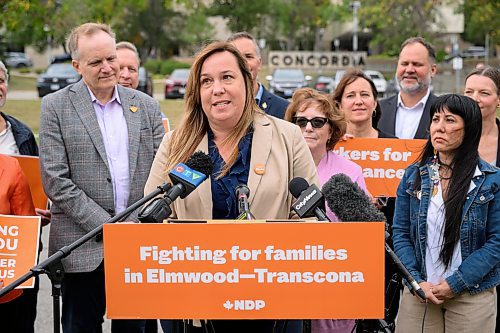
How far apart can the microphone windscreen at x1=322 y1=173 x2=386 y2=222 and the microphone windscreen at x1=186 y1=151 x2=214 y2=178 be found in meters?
0.56

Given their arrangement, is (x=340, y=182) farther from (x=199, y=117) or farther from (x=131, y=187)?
(x=131, y=187)

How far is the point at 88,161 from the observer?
14.9 ft

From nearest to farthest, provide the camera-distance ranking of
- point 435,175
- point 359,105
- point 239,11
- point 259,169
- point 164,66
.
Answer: point 259,169 < point 435,175 < point 359,105 < point 239,11 < point 164,66

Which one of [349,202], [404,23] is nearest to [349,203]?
[349,202]

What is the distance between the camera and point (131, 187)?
4.65 m

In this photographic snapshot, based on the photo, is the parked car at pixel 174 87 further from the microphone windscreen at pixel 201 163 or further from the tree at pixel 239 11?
the microphone windscreen at pixel 201 163

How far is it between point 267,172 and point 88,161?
157cm

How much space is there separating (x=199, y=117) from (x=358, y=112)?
250 centimetres

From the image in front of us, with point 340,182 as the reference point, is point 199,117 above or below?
above

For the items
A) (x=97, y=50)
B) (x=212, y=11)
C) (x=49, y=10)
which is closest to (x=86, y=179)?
(x=97, y=50)

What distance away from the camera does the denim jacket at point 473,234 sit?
4.16 meters

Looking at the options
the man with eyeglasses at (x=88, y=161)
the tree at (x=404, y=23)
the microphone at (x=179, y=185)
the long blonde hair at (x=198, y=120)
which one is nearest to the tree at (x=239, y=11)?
the tree at (x=404, y=23)

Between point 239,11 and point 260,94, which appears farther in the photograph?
point 239,11

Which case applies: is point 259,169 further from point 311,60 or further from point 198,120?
point 311,60
